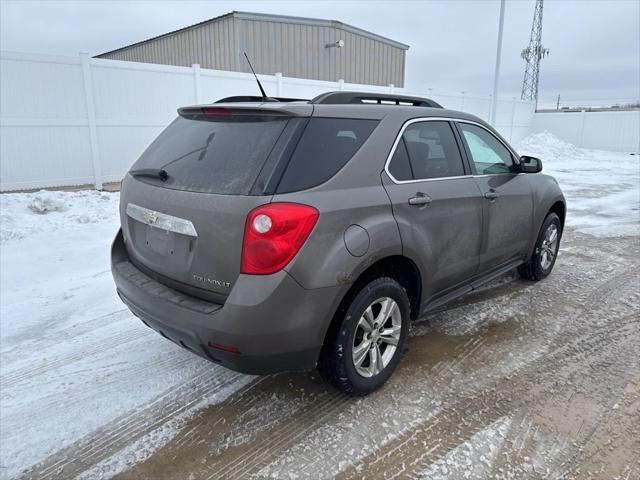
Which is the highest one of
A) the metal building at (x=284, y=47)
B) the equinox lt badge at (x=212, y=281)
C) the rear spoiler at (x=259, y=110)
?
the metal building at (x=284, y=47)

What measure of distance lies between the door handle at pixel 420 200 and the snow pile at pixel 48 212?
5394 millimetres

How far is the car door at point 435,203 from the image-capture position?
2.92m

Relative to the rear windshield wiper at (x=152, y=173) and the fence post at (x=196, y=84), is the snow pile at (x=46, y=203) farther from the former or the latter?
the fence post at (x=196, y=84)

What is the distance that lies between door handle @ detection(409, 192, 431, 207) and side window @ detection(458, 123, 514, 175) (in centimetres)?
94

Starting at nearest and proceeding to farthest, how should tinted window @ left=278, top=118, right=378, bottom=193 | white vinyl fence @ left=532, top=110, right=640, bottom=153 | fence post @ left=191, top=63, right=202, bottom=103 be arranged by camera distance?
tinted window @ left=278, top=118, right=378, bottom=193
fence post @ left=191, top=63, right=202, bottom=103
white vinyl fence @ left=532, top=110, right=640, bottom=153

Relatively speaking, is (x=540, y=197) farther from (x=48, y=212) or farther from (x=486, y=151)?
(x=48, y=212)

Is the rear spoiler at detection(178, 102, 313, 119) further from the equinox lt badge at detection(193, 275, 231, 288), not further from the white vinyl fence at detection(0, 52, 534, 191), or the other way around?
the white vinyl fence at detection(0, 52, 534, 191)

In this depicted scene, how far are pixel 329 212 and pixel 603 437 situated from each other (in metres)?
1.99

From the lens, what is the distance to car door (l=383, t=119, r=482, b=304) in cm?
292

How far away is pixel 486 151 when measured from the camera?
4.07 metres

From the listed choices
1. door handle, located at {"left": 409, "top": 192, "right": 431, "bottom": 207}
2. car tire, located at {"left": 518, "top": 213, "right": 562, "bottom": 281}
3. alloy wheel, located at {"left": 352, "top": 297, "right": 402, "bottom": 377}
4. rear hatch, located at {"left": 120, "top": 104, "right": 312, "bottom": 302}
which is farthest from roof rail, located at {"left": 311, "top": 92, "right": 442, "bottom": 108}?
car tire, located at {"left": 518, "top": 213, "right": 562, "bottom": 281}

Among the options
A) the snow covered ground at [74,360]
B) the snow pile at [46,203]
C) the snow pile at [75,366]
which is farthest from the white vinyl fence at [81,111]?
the snow pile at [75,366]

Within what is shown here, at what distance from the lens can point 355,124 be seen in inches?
111

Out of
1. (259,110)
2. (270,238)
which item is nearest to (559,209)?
(259,110)
